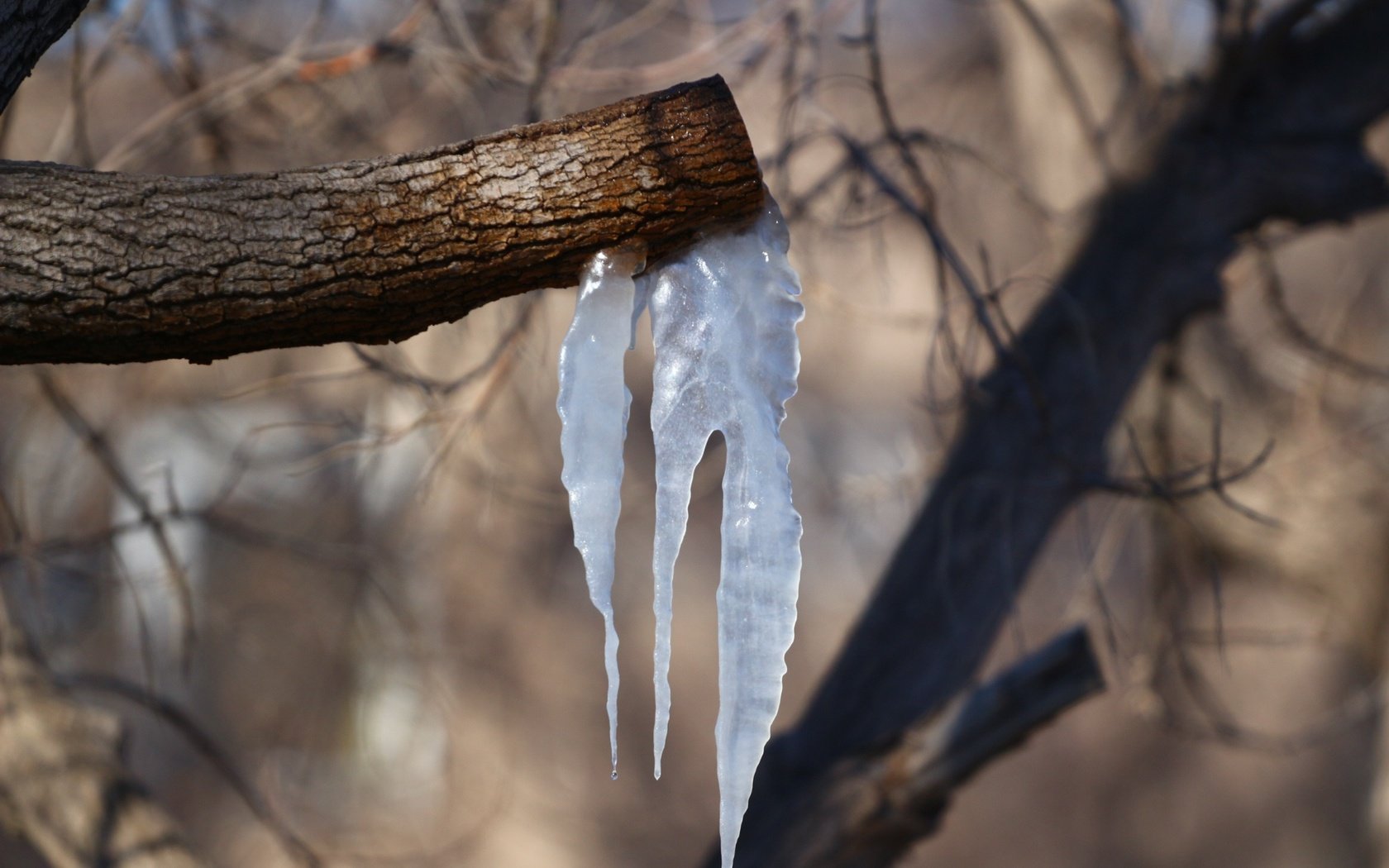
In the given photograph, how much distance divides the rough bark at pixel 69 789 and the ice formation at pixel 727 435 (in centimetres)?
144

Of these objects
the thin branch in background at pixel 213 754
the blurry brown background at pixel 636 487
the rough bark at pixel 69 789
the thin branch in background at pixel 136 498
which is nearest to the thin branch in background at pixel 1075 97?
the blurry brown background at pixel 636 487

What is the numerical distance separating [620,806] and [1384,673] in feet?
11.8

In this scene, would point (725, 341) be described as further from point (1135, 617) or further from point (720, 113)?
point (1135, 617)

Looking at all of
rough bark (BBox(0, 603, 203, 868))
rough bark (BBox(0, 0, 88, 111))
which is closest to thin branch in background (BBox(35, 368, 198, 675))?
rough bark (BBox(0, 603, 203, 868))

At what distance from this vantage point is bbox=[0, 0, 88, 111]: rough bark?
1032 millimetres

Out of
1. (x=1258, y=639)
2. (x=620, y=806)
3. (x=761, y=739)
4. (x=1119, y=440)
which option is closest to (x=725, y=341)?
(x=761, y=739)

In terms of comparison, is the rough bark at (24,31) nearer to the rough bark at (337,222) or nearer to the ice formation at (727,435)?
the rough bark at (337,222)

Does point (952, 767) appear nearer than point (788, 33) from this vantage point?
Yes

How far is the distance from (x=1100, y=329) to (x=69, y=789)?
2.25 meters

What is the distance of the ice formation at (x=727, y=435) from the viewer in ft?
3.56

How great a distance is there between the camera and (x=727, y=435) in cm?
111

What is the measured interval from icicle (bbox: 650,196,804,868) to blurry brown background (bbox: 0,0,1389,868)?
775 millimetres

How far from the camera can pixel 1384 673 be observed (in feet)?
12.3

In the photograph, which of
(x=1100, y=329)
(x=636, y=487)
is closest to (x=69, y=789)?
(x=636, y=487)
